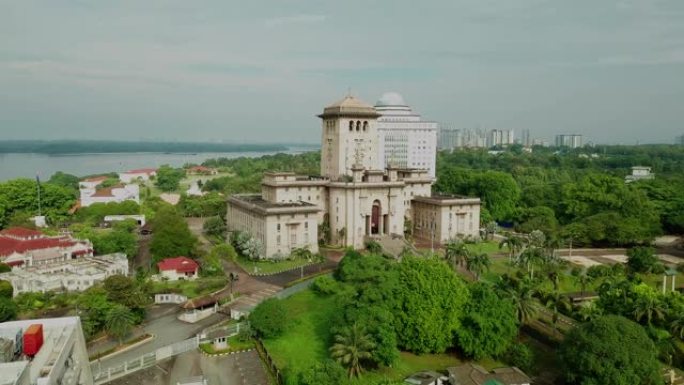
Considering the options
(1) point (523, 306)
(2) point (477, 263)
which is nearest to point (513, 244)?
(2) point (477, 263)

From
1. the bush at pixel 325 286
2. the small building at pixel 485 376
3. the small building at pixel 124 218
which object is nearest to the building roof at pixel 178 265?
the bush at pixel 325 286

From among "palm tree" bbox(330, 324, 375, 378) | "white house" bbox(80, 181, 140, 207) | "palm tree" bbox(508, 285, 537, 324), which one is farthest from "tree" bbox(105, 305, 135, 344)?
"white house" bbox(80, 181, 140, 207)

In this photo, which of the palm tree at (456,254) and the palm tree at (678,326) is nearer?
the palm tree at (678,326)

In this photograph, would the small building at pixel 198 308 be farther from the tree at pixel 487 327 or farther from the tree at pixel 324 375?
the tree at pixel 487 327

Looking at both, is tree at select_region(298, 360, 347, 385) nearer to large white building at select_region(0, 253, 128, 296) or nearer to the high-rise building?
large white building at select_region(0, 253, 128, 296)

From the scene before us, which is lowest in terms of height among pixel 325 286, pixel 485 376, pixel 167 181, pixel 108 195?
pixel 485 376

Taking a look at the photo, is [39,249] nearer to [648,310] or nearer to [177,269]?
[177,269]
